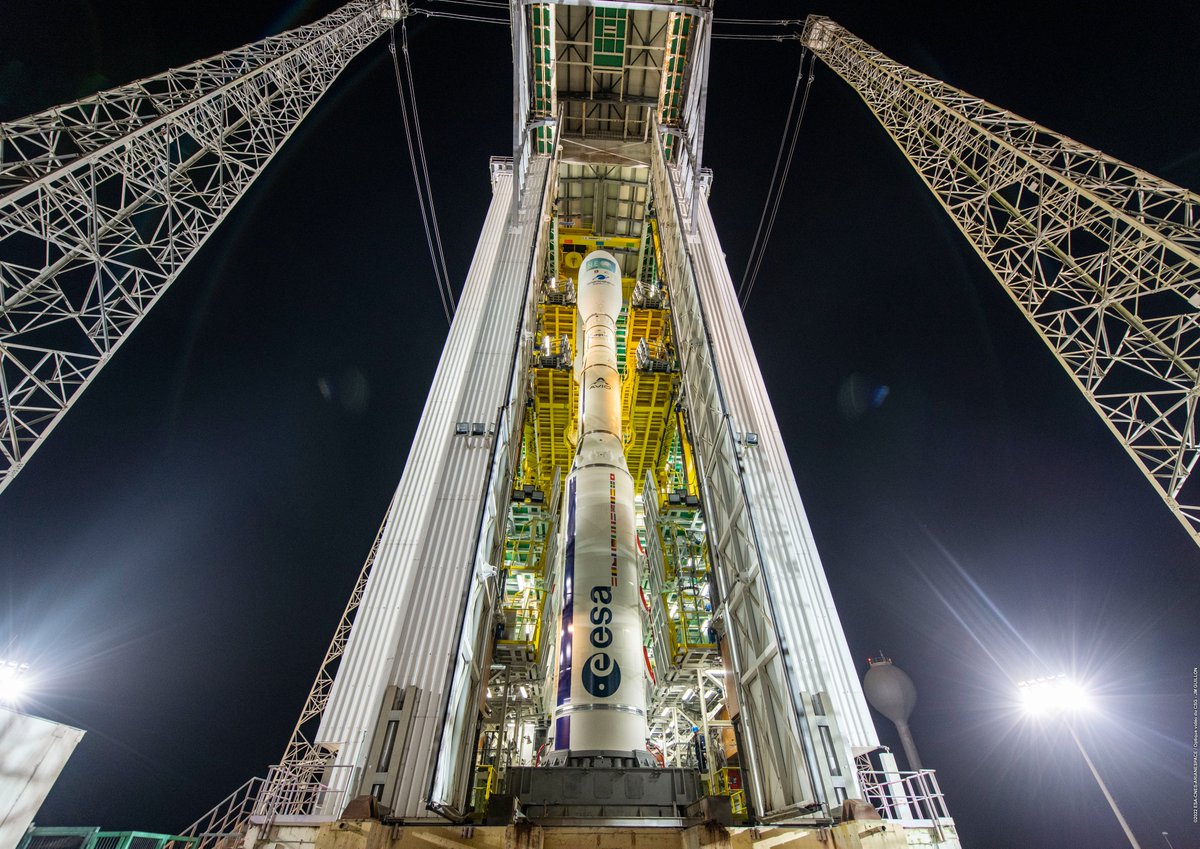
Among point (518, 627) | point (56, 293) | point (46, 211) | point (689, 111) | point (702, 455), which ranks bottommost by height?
point (518, 627)

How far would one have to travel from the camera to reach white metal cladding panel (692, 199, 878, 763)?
7.83m

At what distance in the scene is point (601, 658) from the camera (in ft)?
33.7

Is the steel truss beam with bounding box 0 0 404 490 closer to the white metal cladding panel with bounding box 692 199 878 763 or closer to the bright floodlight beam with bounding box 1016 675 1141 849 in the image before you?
the white metal cladding panel with bounding box 692 199 878 763

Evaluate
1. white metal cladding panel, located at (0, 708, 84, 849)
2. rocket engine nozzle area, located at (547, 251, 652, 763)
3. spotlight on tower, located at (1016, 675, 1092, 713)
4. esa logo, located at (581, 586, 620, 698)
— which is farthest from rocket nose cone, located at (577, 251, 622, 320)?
spotlight on tower, located at (1016, 675, 1092, 713)

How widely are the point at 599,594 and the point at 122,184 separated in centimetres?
1461

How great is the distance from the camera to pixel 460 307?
13227 mm

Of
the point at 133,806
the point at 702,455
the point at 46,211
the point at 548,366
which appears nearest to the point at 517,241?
the point at 548,366

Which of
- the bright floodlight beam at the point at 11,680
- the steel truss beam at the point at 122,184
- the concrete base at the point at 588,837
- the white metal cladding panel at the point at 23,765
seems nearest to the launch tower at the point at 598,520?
the concrete base at the point at 588,837

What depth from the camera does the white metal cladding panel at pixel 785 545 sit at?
7828mm

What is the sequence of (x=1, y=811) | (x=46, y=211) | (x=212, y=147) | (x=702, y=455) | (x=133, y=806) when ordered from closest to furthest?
(x=1, y=811), (x=46, y=211), (x=702, y=455), (x=212, y=147), (x=133, y=806)

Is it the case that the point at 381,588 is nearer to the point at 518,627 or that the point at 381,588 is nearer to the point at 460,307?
the point at 460,307

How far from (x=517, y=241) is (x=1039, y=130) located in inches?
585

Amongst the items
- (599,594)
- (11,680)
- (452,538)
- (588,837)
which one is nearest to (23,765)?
(452,538)

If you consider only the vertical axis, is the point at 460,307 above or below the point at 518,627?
A: above
